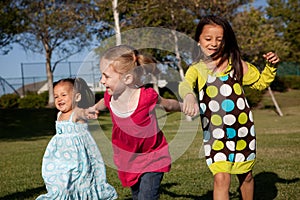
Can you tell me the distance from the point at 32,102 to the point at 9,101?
164 centimetres

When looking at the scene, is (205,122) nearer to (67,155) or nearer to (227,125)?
(227,125)

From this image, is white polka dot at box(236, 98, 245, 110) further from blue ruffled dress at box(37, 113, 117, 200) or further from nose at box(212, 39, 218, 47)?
blue ruffled dress at box(37, 113, 117, 200)

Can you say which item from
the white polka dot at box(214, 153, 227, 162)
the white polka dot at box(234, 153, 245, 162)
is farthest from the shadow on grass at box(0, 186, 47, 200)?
the white polka dot at box(234, 153, 245, 162)

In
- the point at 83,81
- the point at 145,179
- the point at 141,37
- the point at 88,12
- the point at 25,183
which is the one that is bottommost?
the point at 25,183

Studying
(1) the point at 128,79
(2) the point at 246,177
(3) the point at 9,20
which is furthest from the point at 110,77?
(3) the point at 9,20

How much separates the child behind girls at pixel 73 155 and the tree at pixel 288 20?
1948 inches

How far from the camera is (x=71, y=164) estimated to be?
180 inches

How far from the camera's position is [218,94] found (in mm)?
4168

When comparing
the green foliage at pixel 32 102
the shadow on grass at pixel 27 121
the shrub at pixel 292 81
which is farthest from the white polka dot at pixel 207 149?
the shrub at pixel 292 81

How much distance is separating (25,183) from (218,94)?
4.18 m

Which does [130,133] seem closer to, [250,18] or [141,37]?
[141,37]

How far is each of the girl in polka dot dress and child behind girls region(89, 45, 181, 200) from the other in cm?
44

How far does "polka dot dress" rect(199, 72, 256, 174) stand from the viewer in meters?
4.14

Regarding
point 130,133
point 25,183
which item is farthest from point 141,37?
point 25,183
